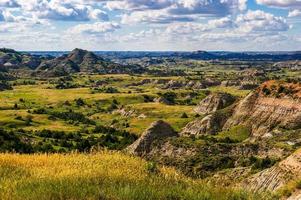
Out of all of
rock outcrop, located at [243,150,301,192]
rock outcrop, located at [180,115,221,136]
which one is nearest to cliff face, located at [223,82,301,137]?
rock outcrop, located at [180,115,221,136]

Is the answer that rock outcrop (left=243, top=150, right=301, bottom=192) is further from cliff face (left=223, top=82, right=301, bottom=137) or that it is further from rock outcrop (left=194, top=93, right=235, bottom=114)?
rock outcrop (left=194, top=93, right=235, bottom=114)

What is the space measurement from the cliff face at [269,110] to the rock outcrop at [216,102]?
117ft

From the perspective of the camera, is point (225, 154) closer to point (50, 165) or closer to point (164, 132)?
point (164, 132)

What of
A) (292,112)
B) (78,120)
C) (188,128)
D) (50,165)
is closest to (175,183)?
(50,165)

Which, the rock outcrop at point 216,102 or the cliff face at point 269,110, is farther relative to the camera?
the rock outcrop at point 216,102

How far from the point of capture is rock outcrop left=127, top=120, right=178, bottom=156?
84625 millimetres

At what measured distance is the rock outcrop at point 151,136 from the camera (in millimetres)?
84625

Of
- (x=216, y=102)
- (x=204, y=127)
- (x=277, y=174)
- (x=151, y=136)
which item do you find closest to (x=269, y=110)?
(x=204, y=127)

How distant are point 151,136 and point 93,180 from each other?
73.1 meters

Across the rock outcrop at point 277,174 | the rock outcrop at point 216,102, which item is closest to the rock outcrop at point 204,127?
the rock outcrop at point 216,102

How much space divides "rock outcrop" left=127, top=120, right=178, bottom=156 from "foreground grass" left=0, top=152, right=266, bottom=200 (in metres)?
64.1

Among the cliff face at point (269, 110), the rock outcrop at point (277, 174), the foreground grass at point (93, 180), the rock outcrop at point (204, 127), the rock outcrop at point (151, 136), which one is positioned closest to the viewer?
the foreground grass at point (93, 180)

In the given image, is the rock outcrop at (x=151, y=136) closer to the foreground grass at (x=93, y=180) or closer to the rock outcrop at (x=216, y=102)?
the foreground grass at (x=93, y=180)

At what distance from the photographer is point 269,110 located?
395 feet
